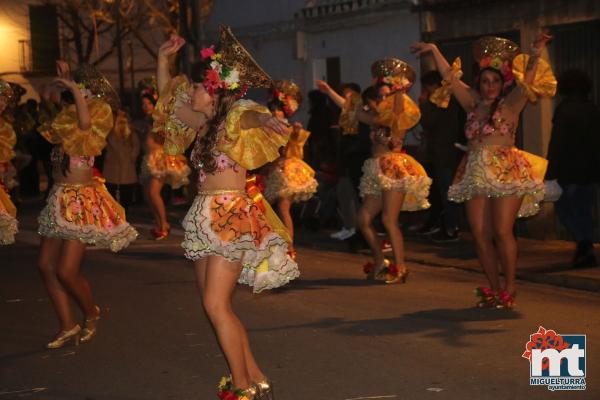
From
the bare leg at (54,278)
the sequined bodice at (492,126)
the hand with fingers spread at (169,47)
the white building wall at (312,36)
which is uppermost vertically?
the white building wall at (312,36)

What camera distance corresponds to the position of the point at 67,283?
947cm

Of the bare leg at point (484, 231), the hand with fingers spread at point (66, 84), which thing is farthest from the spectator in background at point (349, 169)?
the hand with fingers spread at point (66, 84)

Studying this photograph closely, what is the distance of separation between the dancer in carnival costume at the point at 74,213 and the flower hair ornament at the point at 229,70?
2263 millimetres

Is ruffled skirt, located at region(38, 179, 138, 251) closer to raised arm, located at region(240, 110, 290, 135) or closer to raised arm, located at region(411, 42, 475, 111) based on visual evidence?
raised arm, located at region(240, 110, 290, 135)

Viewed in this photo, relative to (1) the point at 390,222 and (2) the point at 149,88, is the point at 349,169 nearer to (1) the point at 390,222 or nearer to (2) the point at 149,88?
(2) the point at 149,88

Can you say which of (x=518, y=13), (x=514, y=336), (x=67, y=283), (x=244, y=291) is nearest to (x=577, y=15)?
(x=518, y=13)

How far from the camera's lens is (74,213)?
9.51 m

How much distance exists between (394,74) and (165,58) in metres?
4.37

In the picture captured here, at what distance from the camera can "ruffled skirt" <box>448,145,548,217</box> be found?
10.3 m

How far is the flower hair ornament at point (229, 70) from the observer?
7.35 metres

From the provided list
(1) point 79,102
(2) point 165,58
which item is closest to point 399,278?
(1) point 79,102

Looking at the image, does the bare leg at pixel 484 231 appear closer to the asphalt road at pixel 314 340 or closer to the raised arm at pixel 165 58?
the asphalt road at pixel 314 340

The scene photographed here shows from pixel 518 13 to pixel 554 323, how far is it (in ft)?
24.9

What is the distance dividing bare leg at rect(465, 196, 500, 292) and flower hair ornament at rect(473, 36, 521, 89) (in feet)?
3.42
